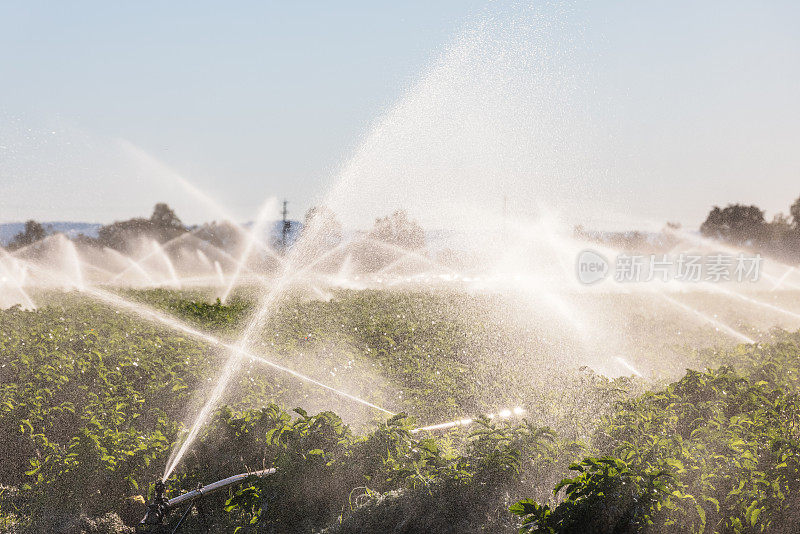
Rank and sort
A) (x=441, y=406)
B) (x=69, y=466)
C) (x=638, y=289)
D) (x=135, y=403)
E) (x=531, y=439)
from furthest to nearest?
1. (x=638, y=289)
2. (x=441, y=406)
3. (x=135, y=403)
4. (x=69, y=466)
5. (x=531, y=439)

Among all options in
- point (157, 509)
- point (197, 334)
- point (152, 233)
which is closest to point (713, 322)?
point (197, 334)

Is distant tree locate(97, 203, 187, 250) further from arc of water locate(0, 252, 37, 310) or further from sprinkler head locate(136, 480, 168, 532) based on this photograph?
sprinkler head locate(136, 480, 168, 532)

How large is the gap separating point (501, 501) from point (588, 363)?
822 cm

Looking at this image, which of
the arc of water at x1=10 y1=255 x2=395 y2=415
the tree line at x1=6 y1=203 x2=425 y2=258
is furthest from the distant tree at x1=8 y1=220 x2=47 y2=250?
the arc of water at x1=10 y1=255 x2=395 y2=415

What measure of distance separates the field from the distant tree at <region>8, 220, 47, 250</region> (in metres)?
75.7

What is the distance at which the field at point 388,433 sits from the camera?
482cm

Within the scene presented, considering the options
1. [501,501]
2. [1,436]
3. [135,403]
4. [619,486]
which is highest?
[619,486]

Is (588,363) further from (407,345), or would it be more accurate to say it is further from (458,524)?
(458,524)

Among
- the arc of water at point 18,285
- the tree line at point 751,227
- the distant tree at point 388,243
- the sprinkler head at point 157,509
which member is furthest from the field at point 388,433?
the tree line at point 751,227

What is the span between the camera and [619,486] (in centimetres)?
447

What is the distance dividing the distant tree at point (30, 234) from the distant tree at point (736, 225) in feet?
268

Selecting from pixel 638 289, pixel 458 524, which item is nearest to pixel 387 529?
pixel 458 524

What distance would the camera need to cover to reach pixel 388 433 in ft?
19.3

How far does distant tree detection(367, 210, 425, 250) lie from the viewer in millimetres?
43406
